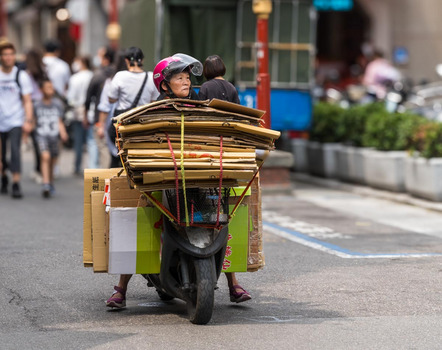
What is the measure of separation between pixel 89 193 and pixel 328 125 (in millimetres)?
10306

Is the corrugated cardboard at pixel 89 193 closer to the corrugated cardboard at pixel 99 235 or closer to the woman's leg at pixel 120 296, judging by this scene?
the corrugated cardboard at pixel 99 235

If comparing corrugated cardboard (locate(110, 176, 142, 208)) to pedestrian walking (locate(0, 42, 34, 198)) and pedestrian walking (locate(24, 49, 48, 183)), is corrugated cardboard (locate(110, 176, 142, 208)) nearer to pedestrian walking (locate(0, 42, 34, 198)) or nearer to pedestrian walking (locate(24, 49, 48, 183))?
pedestrian walking (locate(0, 42, 34, 198))

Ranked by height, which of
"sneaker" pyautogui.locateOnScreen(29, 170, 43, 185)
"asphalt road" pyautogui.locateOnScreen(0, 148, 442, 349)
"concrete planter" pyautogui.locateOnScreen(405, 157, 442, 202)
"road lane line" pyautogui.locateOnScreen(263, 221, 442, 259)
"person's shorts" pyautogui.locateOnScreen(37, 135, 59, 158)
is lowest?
"asphalt road" pyautogui.locateOnScreen(0, 148, 442, 349)

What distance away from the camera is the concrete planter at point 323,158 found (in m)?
16.6

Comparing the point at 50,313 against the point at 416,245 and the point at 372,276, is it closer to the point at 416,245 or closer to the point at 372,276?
the point at 372,276

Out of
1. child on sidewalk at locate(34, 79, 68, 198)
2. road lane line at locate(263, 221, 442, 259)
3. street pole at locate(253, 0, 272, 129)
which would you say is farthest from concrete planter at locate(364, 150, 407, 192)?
child on sidewalk at locate(34, 79, 68, 198)

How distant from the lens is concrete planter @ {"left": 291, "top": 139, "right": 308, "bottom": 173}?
711 inches

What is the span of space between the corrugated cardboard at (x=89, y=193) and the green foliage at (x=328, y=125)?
9482 millimetres

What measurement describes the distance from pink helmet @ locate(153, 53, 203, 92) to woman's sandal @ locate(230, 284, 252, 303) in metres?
1.55

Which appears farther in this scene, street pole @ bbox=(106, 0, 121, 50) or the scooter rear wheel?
street pole @ bbox=(106, 0, 121, 50)

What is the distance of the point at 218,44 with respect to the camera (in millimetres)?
16922

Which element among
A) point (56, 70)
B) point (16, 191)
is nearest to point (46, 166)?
point (16, 191)

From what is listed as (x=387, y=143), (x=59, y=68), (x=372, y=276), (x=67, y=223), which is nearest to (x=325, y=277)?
(x=372, y=276)

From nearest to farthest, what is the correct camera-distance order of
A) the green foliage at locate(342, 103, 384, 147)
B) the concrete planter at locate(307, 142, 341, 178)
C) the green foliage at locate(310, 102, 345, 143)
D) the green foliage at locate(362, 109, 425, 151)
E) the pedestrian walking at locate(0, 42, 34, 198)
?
the pedestrian walking at locate(0, 42, 34, 198) → the green foliage at locate(362, 109, 425, 151) → the green foliage at locate(342, 103, 384, 147) → the concrete planter at locate(307, 142, 341, 178) → the green foliage at locate(310, 102, 345, 143)
